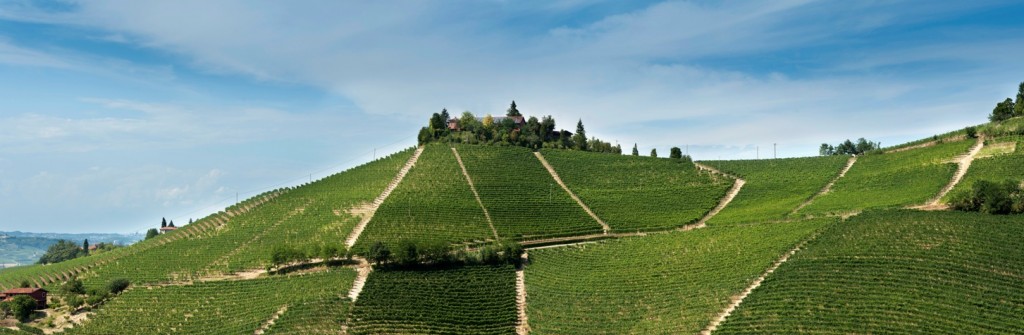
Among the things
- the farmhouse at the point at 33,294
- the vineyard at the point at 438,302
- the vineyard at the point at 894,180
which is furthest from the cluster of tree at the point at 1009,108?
the farmhouse at the point at 33,294

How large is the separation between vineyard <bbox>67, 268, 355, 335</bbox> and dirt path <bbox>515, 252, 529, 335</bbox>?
43.4 feet

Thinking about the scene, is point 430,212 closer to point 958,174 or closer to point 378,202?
point 378,202

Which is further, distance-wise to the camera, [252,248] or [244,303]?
[252,248]

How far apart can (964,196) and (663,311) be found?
102ft

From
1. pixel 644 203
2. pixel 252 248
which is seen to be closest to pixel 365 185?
pixel 252 248

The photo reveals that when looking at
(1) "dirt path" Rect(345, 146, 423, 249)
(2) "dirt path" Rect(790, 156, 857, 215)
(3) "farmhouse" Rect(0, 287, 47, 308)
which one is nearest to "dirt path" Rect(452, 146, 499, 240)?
(1) "dirt path" Rect(345, 146, 423, 249)

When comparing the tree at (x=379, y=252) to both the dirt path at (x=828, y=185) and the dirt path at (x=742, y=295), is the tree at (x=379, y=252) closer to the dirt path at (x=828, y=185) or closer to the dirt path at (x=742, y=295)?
the dirt path at (x=742, y=295)

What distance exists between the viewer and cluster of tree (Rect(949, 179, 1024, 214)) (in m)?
61.0

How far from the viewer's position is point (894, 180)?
80500 mm

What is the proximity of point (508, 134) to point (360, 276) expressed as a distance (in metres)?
53.2

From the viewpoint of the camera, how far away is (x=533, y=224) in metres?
77.6

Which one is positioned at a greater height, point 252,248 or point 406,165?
point 406,165

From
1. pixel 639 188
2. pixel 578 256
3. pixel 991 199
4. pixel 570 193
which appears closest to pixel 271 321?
pixel 578 256

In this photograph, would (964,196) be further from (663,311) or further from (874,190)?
(663,311)
